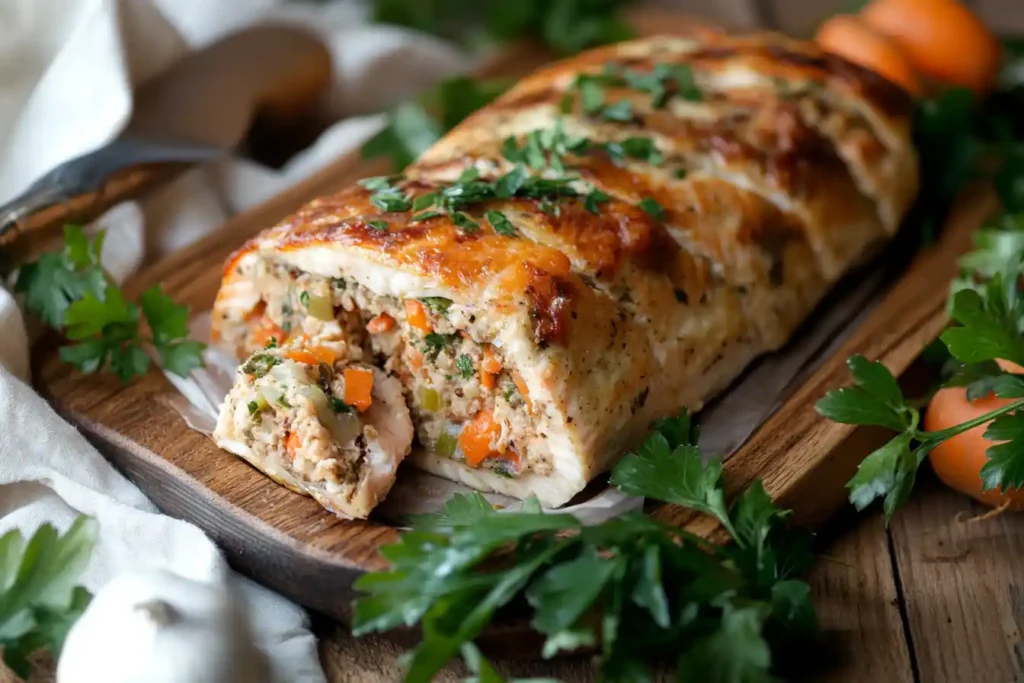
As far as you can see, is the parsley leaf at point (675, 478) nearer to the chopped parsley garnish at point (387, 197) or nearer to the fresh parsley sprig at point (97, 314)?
the chopped parsley garnish at point (387, 197)

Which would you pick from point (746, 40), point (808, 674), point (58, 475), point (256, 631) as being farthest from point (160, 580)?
point (746, 40)

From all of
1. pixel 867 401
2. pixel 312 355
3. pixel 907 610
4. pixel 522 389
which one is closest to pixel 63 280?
pixel 312 355

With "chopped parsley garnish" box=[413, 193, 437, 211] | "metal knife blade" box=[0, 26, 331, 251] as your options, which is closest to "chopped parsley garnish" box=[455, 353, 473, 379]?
"chopped parsley garnish" box=[413, 193, 437, 211]

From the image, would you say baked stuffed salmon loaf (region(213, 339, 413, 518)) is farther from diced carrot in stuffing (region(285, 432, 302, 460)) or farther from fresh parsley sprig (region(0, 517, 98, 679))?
fresh parsley sprig (region(0, 517, 98, 679))

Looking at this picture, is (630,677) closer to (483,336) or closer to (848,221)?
(483,336)

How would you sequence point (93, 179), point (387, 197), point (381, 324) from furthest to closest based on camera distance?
point (93, 179) → point (387, 197) → point (381, 324)

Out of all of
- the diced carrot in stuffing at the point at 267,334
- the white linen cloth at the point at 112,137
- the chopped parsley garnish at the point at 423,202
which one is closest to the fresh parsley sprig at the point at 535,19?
the white linen cloth at the point at 112,137

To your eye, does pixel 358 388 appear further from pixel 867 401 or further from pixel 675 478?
pixel 867 401
